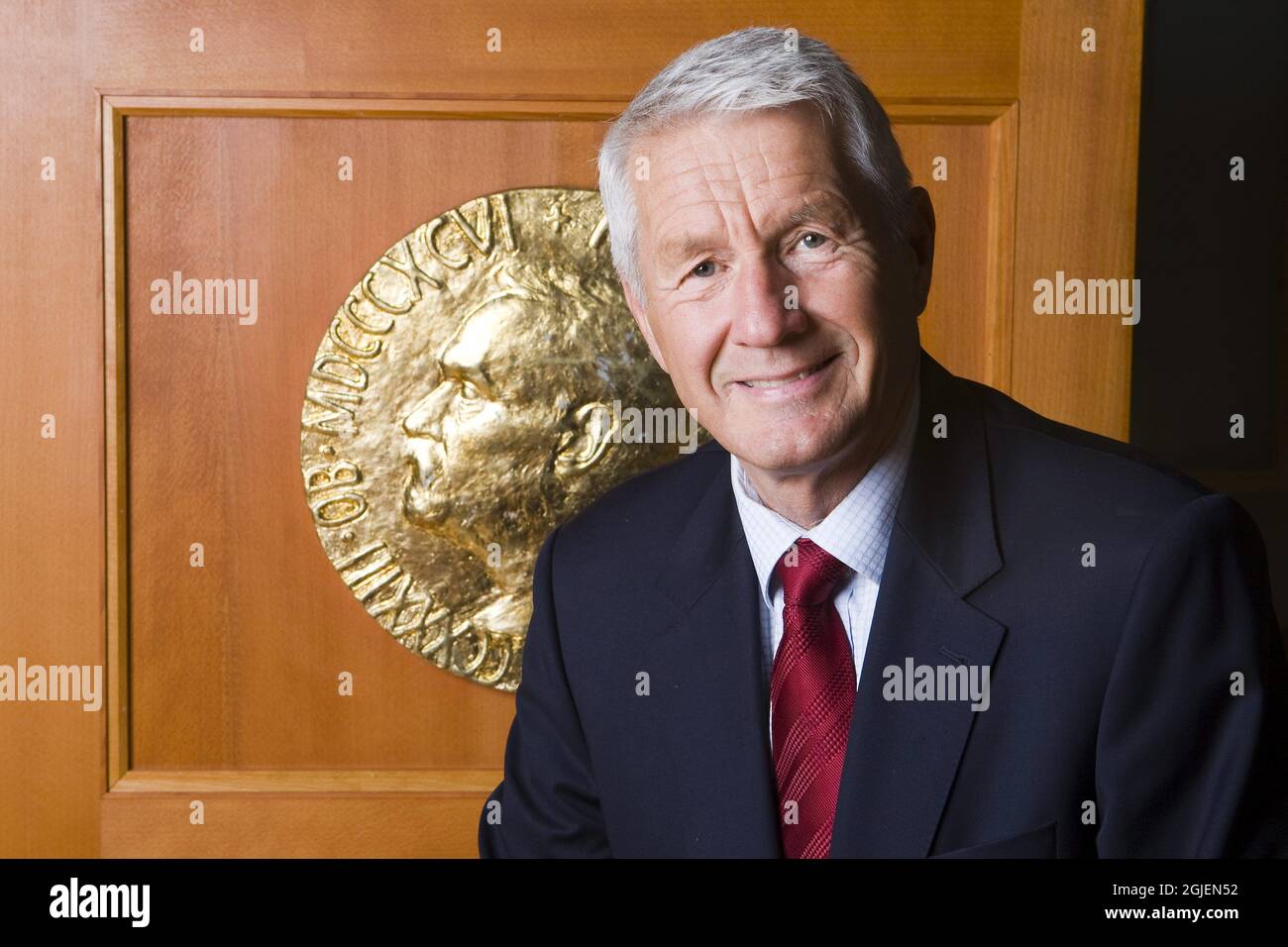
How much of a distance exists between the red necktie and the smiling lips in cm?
14

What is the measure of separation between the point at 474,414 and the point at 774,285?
70 centimetres

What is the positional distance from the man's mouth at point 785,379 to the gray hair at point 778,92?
138 mm

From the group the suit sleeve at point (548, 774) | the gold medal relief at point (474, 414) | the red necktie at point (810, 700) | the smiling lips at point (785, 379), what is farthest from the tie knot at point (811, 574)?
the gold medal relief at point (474, 414)

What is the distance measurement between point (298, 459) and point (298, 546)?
12 cm

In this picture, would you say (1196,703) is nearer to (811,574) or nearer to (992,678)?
(992,678)

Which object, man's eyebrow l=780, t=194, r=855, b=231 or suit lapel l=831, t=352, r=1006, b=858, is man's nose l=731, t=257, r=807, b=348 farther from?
suit lapel l=831, t=352, r=1006, b=858

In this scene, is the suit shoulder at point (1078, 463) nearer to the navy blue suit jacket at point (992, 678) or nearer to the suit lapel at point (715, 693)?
the navy blue suit jacket at point (992, 678)

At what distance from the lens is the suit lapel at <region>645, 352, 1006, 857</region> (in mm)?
939

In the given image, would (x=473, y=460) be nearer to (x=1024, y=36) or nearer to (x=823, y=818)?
(x=823, y=818)

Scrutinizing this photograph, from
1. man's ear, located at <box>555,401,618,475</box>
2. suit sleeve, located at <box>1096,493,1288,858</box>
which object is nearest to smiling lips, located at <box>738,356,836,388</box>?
suit sleeve, located at <box>1096,493,1288,858</box>

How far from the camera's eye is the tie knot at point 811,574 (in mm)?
1004

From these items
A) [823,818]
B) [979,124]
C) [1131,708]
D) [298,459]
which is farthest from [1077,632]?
[298,459]

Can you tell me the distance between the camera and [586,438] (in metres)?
1.59

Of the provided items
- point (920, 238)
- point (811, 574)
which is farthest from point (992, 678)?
point (920, 238)
